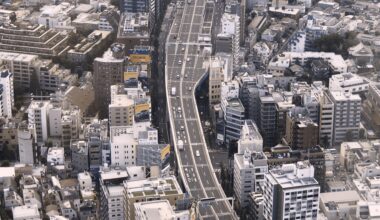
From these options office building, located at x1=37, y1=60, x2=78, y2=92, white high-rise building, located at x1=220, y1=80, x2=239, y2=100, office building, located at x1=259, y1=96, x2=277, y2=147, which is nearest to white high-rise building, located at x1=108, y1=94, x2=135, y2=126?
white high-rise building, located at x1=220, y1=80, x2=239, y2=100

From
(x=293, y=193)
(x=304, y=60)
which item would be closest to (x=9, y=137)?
(x=293, y=193)

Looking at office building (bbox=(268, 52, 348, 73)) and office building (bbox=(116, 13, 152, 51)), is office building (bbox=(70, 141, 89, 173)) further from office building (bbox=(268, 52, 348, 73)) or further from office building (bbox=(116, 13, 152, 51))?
office building (bbox=(268, 52, 348, 73))

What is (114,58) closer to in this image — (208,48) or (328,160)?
(208,48)

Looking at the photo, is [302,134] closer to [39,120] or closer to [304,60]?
[304,60]

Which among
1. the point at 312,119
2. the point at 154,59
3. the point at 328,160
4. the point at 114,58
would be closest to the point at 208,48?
the point at 154,59

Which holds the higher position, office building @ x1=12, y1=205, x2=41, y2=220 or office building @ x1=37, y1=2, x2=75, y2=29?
office building @ x1=37, y1=2, x2=75, y2=29

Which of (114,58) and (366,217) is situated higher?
(114,58)
